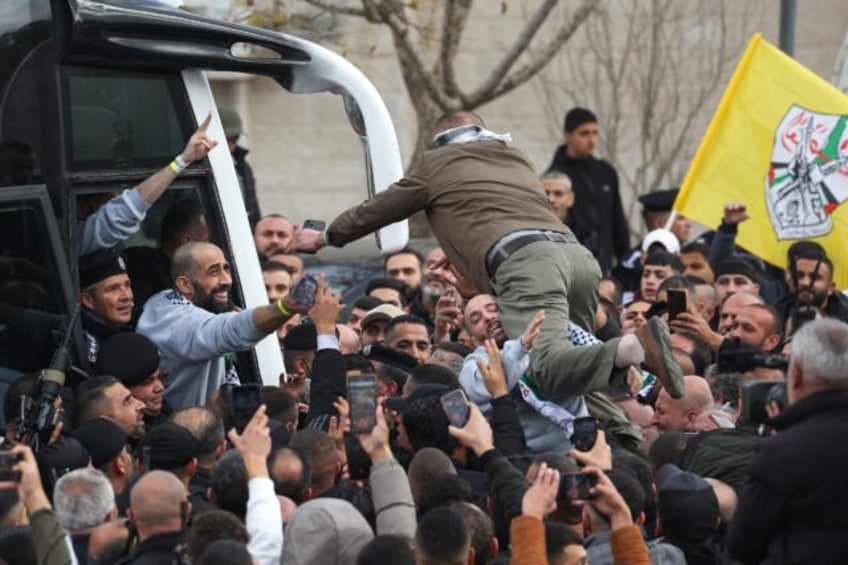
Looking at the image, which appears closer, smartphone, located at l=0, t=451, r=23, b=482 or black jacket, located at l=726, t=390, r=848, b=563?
black jacket, located at l=726, t=390, r=848, b=563

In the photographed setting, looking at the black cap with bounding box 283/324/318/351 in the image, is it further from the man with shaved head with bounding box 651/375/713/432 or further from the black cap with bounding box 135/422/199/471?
the black cap with bounding box 135/422/199/471

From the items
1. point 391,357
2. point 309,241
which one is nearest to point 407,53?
point 391,357

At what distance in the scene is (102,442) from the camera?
849 cm

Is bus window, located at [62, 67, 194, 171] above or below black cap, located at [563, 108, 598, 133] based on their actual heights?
above

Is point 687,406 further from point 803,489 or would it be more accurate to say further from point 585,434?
point 803,489

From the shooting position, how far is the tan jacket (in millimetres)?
9906

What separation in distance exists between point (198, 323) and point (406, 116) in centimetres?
1416

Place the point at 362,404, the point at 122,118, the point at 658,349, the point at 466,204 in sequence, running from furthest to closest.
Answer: the point at 466,204 → the point at 122,118 → the point at 658,349 → the point at 362,404

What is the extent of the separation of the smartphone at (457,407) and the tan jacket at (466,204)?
182 cm

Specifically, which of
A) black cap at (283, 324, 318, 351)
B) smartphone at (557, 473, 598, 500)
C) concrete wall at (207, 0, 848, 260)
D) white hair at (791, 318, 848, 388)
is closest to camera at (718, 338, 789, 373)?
white hair at (791, 318, 848, 388)

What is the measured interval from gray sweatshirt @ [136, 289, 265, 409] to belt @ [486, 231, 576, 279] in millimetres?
1108

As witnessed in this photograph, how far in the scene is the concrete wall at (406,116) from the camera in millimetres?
23781

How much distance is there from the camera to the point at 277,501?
7.54 meters

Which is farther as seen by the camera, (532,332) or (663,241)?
(663,241)
